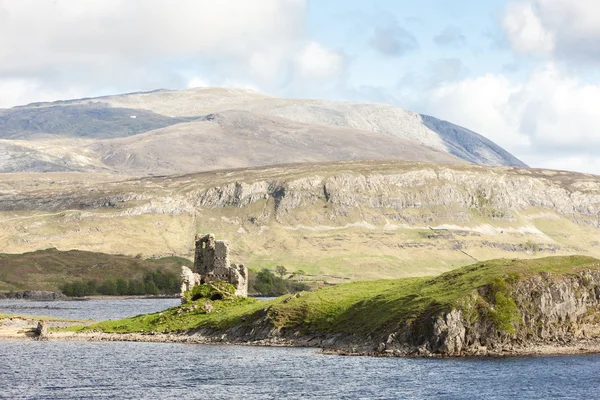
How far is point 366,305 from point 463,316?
64.3 feet

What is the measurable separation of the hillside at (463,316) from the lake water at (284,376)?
4311 mm

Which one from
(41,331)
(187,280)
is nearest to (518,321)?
(187,280)

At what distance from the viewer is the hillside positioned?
101812 mm

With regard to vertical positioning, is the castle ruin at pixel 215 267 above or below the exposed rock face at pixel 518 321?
above

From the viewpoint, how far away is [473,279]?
4360 inches

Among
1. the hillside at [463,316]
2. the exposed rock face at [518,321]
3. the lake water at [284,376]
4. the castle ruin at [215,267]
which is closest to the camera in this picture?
the lake water at [284,376]

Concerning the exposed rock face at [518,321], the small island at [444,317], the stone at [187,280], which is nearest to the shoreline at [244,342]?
the small island at [444,317]

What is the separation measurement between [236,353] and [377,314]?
59.5 feet

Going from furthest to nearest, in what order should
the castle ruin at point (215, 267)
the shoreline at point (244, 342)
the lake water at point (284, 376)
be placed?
the castle ruin at point (215, 267)
the shoreline at point (244, 342)
the lake water at point (284, 376)

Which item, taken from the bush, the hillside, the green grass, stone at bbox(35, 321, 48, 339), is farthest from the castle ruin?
stone at bbox(35, 321, 48, 339)

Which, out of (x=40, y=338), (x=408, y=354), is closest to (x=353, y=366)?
(x=408, y=354)

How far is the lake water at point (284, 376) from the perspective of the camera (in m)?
82.4

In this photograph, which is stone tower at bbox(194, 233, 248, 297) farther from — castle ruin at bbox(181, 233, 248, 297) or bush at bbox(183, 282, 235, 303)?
bush at bbox(183, 282, 235, 303)

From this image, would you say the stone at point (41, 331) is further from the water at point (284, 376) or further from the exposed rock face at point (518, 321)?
the exposed rock face at point (518, 321)
